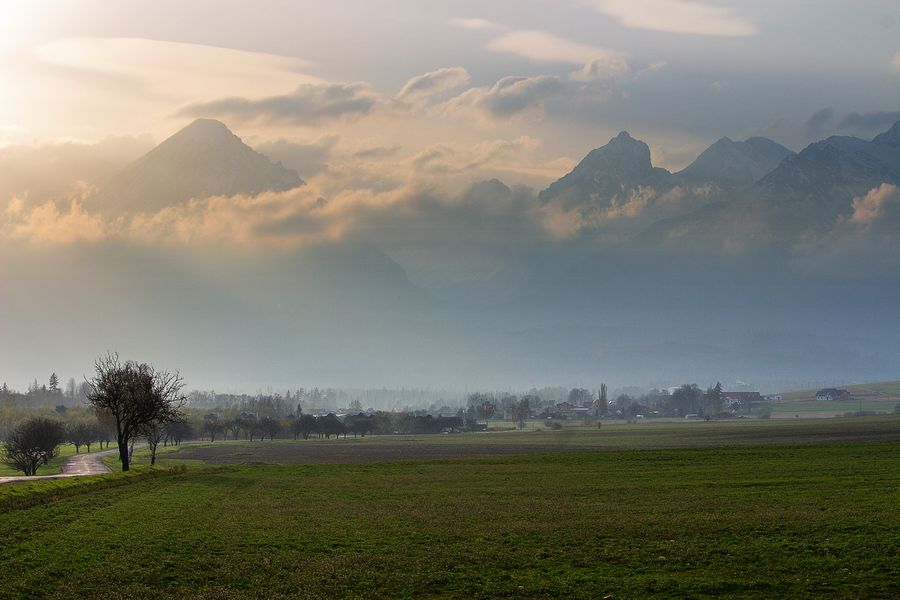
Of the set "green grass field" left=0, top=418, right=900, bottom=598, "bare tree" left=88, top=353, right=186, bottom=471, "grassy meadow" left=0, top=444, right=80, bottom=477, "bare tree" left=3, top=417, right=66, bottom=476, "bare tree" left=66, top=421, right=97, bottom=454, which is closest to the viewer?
"green grass field" left=0, top=418, right=900, bottom=598

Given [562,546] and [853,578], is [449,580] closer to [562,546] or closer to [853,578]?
[562,546]

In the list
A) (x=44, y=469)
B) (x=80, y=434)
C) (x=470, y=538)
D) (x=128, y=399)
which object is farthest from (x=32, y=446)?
(x=470, y=538)

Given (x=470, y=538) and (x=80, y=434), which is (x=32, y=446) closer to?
(x=80, y=434)

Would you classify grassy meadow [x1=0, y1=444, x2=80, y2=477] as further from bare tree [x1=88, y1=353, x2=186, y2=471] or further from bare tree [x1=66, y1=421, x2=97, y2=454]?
bare tree [x1=66, y1=421, x2=97, y2=454]

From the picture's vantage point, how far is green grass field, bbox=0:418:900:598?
104 ft

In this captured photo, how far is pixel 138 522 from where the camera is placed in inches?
1817

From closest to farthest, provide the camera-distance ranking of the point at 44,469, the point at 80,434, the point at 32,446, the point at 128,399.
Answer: the point at 128,399, the point at 32,446, the point at 44,469, the point at 80,434

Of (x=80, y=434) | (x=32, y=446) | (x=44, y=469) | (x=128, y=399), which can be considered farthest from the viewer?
(x=80, y=434)

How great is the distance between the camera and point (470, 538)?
4141 centimetres

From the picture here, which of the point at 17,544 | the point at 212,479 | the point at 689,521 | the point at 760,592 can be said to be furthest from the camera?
the point at 212,479

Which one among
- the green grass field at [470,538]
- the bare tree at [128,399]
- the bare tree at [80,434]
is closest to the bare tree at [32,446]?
the bare tree at [128,399]

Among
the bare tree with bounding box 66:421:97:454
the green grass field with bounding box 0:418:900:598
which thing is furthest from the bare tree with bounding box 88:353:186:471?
the bare tree with bounding box 66:421:97:454

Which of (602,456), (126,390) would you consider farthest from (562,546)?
(126,390)

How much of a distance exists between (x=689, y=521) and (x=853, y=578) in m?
12.4
